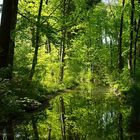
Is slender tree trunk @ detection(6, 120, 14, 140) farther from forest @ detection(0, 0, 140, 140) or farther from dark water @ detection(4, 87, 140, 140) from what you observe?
dark water @ detection(4, 87, 140, 140)

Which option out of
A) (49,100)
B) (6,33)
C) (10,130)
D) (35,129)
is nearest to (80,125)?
(35,129)

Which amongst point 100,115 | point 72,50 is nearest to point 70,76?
point 72,50

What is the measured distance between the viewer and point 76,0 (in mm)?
37062

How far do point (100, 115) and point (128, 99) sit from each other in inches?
263

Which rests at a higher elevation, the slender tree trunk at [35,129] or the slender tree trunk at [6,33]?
the slender tree trunk at [6,33]

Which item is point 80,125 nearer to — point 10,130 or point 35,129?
point 35,129

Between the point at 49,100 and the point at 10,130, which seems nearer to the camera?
the point at 10,130

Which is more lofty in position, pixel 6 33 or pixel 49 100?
pixel 6 33

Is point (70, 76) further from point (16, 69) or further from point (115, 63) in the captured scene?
point (16, 69)

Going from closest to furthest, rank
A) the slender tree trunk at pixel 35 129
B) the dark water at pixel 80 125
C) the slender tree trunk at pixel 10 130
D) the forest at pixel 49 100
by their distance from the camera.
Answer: the slender tree trunk at pixel 10 130 < the slender tree trunk at pixel 35 129 < the dark water at pixel 80 125 < the forest at pixel 49 100

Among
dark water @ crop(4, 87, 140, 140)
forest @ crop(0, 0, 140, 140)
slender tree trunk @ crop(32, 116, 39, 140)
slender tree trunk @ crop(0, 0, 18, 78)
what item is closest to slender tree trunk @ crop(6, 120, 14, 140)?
forest @ crop(0, 0, 140, 140)

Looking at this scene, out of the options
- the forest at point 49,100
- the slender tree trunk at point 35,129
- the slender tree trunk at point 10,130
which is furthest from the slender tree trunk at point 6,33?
the slender tree trunk at point 10,130

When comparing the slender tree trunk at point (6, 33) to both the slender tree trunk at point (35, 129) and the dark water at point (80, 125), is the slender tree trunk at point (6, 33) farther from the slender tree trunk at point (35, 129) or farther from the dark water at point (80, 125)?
the slender tree trunk at point (35, 129)

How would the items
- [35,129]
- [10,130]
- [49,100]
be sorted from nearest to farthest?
[10,130], [35,129], [49,100]
